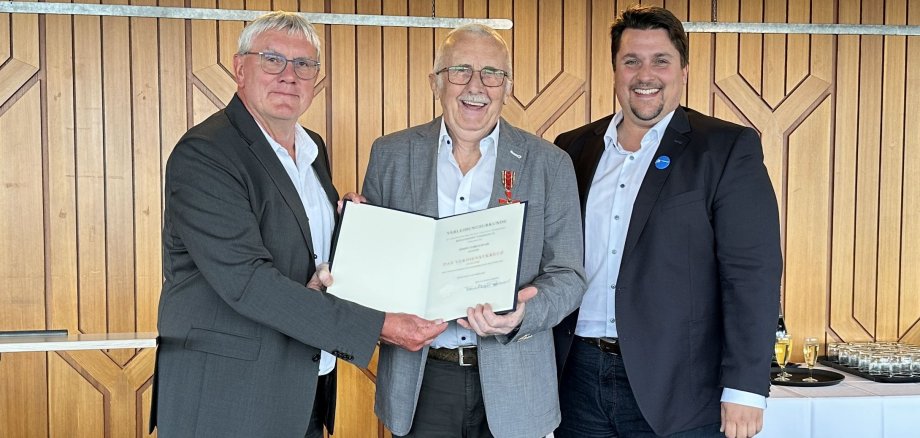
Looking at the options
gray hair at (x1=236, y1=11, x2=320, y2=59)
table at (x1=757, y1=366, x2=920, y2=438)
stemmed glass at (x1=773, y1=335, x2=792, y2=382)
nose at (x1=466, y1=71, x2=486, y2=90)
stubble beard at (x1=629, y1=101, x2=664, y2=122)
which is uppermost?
gray hair at (x1=236, y1=11, x2=320, y2=59)

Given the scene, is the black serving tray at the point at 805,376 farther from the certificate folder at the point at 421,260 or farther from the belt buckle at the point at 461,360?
the certificate folder at the point at 421,260

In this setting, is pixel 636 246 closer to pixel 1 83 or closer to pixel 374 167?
pixel 374 167

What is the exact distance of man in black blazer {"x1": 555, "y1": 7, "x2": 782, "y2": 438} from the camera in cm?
244

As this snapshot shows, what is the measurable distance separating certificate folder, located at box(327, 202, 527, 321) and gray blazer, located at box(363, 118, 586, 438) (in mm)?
133

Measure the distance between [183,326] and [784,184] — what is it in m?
3.94

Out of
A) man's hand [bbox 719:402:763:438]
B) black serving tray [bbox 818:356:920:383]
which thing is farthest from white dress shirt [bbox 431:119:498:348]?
black serving tray [bbox 818:356:920:383]

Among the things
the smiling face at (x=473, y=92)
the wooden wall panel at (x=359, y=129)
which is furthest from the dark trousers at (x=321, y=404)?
the wooden wall panel at (x=359, y=129)

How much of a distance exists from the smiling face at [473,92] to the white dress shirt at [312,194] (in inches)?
19.6

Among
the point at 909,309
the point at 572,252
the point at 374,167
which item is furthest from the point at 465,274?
the point at 909,309

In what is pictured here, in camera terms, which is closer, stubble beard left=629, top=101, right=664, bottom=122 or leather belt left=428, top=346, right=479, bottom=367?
leather belt left=428, top=346, right=479, bottom=367

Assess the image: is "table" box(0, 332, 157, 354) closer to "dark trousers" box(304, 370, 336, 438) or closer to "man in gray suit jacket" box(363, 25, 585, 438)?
"dark trousers" box(304, 370, 336, 438)

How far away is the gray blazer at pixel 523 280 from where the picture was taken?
236cm

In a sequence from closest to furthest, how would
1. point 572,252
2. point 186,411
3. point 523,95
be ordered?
point 186,411
point 572,252
point 523,95

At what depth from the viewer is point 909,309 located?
5.10 meters
